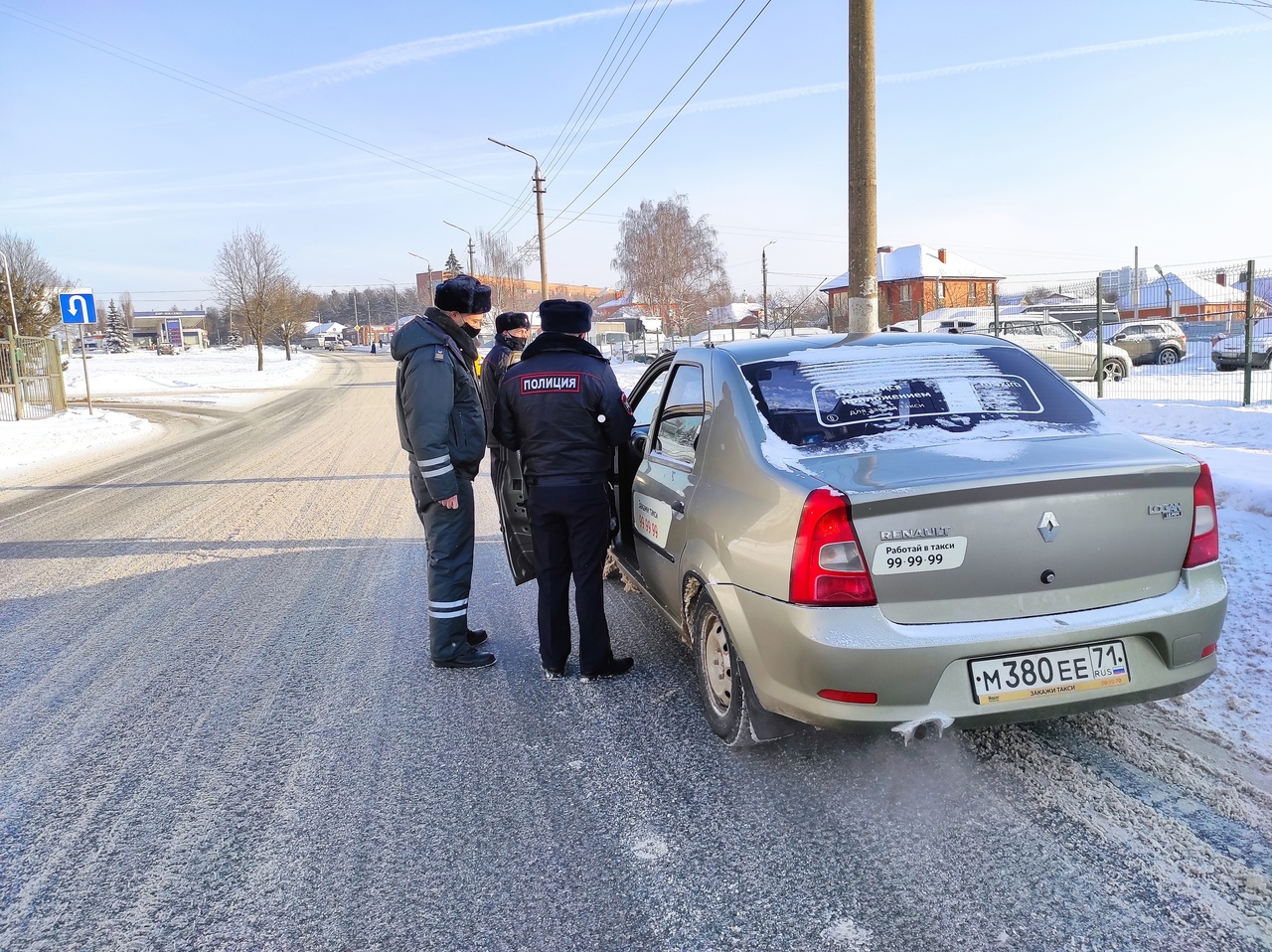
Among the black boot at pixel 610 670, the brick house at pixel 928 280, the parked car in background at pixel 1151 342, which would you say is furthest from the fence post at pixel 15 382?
the brick house at pixel 928 280

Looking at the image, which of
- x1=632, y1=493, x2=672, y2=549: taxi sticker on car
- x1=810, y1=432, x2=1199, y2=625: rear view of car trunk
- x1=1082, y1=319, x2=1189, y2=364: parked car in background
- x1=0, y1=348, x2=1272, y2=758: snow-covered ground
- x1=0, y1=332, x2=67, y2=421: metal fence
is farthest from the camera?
x1=1082, y1=319, x2=1189, y2=364: parked car in background

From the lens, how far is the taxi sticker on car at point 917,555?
2.56m

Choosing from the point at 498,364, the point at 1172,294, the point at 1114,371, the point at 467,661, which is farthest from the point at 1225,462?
the point at 1172,294

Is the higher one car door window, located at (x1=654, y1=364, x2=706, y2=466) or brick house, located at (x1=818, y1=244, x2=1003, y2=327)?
brick house, located at (x1=818, y1=244, x2=1003, y2=327)

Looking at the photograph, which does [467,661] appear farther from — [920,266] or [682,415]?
[920,266]

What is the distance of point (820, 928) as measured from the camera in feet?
7.45

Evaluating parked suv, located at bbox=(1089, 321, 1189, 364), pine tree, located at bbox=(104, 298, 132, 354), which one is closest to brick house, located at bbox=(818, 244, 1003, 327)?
parked suv, located at bbox=(1089, 321, 1189, 364)

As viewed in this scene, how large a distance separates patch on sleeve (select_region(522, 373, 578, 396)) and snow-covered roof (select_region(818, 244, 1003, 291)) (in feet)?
188

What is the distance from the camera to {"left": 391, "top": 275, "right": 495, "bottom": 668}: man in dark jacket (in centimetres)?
401

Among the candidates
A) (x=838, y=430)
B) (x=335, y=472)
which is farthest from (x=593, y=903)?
(x=335, y=472)

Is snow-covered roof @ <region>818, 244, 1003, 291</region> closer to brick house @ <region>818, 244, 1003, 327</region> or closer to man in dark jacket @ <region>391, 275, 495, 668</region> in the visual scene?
brick house @ <region>818, 244, 1003, 327</region>

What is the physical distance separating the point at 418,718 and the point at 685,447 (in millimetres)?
1717

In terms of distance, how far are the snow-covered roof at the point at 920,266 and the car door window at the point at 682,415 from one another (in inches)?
2238

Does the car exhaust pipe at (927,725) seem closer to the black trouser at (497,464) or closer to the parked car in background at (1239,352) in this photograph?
the black trouser at (497,464)
